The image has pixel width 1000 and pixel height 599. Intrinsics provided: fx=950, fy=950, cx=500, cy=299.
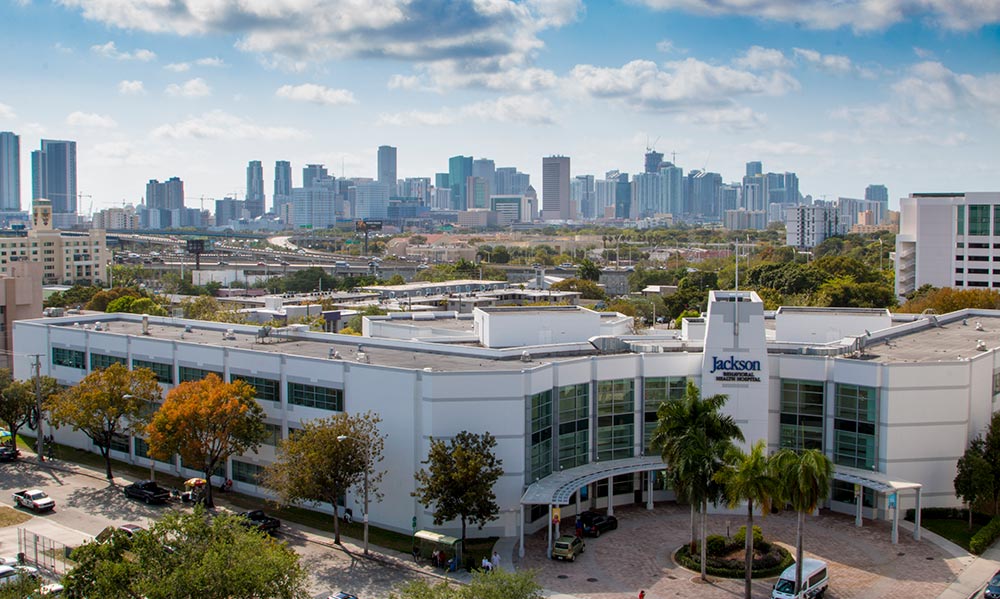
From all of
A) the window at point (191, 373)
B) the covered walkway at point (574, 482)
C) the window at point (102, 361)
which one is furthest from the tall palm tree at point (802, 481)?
the window at point (102, 361)

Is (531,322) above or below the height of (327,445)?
above

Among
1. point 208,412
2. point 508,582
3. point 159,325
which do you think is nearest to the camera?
point 508,582

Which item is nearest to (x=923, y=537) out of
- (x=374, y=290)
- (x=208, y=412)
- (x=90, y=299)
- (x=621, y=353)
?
(x=621, y=353)

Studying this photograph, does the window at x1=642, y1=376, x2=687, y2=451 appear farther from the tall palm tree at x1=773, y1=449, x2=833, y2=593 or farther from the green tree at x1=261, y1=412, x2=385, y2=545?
the green tree at x1=261, y1=412, x2=385, y2=545

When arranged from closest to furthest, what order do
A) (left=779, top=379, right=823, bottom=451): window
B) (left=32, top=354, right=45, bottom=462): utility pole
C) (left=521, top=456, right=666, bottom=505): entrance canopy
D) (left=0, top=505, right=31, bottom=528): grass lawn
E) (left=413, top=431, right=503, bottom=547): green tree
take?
(left=413, top=431, right=503, bottom=547): green tree → (left=521, top=456, right=666, bottom=505): entrance canopy → (left=0, top=505, right=31, bottom=528): grass lawn → (left=779, top=379, right=823, bottom=451): window → (left=32, top=354, right=45, bottom=462): utility pole

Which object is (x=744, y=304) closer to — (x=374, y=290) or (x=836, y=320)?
(x=836, y=320)

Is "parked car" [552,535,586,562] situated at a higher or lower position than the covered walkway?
lower

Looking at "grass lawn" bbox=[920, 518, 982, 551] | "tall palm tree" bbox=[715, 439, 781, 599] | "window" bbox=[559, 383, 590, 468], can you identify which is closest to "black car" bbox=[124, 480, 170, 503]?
"window" bbox=[559, 383, 590, 468]
